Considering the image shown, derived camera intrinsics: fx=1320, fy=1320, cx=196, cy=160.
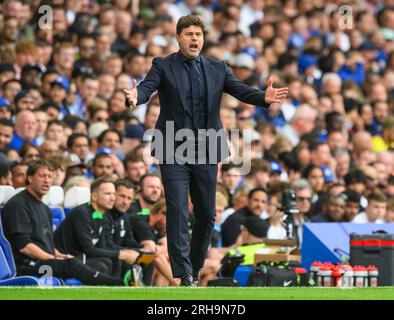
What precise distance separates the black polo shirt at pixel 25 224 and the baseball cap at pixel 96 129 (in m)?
4.22

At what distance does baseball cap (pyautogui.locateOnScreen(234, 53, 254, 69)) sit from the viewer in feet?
73.8

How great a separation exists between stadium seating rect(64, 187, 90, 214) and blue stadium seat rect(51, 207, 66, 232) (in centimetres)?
18

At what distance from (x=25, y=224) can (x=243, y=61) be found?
9385 millimetres

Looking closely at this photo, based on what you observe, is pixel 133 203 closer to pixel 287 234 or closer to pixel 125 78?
pixel 287 234

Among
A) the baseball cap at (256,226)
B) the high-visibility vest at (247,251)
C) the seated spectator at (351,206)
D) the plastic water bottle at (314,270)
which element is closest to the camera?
the plastic water bottle at (314,270)

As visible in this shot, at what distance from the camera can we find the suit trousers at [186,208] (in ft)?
39.1

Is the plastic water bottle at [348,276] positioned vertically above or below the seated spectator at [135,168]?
below

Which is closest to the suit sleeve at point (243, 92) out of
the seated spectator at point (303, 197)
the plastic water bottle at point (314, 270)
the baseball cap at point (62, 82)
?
the plastic water bottle at point (314, 270)

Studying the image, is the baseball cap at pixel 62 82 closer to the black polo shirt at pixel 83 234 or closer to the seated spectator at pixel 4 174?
the seated spectator at pixel 4 174

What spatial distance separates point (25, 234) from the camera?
14.1 m

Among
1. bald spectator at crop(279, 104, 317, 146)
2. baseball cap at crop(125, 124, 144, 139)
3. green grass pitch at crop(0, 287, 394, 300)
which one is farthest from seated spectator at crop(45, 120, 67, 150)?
green grass pitch at crop(0, 287, 394, 300)

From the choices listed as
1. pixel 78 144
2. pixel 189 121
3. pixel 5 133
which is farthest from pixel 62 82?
pixel 189 121
